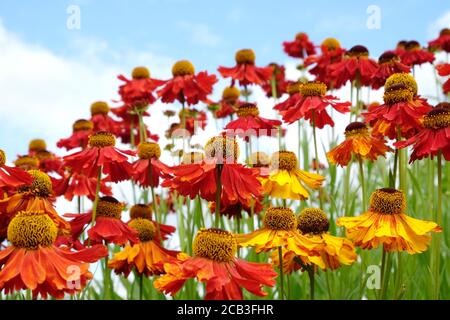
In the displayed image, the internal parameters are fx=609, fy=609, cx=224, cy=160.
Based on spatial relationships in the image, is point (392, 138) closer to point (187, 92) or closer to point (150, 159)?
point (150, 159)

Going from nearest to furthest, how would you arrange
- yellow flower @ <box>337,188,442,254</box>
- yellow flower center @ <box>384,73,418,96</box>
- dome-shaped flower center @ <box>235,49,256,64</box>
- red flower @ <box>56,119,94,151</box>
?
yellow flower @ <box>337,188,442,254</box>, yellow flower center @ <box>384,73,418,96</box>, red flower @ <box>56,119,94,151</box>, dome-shaped flower center @ <box>235,49,256,64</box>

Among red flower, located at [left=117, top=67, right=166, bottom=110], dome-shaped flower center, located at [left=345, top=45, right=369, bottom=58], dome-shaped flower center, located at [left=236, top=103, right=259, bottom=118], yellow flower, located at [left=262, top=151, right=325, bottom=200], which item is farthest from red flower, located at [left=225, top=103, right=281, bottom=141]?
red flower, located at [left=117, top=67, right=166, bottom=110]

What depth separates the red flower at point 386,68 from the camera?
5.72ft

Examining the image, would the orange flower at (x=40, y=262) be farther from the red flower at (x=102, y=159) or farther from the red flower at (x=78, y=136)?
the red flower at (x=78, y=136)

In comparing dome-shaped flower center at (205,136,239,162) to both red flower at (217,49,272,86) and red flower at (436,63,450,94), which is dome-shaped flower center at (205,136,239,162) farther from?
red flower at (217,49,272,86)

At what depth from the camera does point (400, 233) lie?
108cm

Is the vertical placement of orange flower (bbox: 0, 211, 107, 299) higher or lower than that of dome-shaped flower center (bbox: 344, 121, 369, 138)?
lower

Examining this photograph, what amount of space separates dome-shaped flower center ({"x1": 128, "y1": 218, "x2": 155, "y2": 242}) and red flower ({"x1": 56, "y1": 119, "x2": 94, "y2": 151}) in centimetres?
85

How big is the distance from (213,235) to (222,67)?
4.92 ft

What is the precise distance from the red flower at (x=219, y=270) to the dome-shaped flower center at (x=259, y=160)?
1.97ft

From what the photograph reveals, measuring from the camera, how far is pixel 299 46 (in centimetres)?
306

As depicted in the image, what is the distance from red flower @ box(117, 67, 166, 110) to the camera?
2273 mm

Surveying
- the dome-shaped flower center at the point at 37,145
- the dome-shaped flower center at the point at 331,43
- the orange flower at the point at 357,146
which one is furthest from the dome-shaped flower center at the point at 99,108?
the orange flower at the point at 357,146
